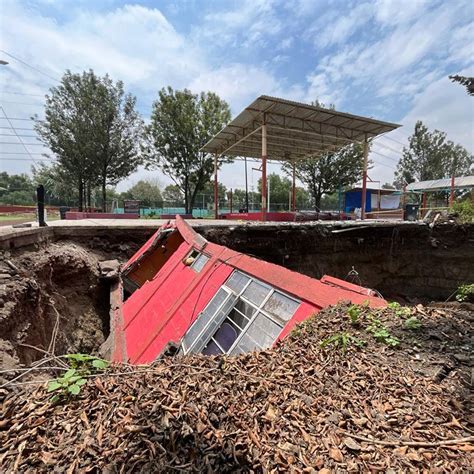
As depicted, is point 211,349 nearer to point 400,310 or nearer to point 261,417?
point 261,417

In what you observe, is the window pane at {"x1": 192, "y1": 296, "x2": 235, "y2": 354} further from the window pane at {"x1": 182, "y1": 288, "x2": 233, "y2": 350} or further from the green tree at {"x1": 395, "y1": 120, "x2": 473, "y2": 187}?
the green tree at {"x1": 395, "y1": 120, "x2": 473, "y2": 187}

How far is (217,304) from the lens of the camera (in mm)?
3539

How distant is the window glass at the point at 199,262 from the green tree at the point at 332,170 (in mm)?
22405

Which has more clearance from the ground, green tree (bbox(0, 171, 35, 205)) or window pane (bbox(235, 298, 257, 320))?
green tree (bbox(0, 171, 35, 205))

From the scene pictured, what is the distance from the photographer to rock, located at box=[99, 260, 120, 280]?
690 centimetres

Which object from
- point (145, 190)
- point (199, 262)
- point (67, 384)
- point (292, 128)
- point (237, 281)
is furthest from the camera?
point (145, 190)

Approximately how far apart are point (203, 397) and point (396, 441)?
0.93 m

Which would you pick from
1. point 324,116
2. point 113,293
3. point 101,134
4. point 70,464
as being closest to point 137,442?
point 70,464

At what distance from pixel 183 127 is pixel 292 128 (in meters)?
9.95

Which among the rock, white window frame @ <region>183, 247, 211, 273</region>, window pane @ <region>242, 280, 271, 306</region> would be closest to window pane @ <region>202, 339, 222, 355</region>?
window pane @ <region>242, 280, 271, 306</region>

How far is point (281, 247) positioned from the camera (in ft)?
32.3

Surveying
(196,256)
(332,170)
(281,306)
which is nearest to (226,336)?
(281,306)

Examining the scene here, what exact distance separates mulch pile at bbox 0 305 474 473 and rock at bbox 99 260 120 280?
582cm

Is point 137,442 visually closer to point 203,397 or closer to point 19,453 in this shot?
point 203,397
